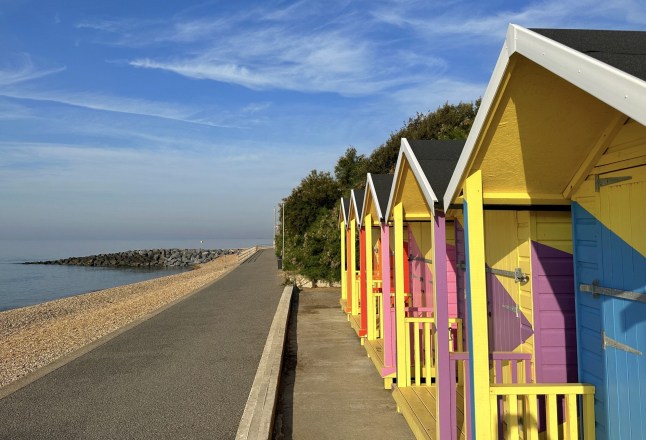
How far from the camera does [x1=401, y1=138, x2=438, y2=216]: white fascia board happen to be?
4445 millimetres

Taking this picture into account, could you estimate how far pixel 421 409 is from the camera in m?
5.54

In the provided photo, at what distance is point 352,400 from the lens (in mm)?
6684

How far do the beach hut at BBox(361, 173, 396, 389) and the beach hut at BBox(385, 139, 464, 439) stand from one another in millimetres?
362

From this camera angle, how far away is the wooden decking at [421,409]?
4934 mm

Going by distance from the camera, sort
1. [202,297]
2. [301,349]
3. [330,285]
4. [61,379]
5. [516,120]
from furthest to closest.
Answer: [330,285] → [202,297] → [301,349] → [61,379] → [516,120]

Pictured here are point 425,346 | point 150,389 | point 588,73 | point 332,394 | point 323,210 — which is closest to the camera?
point 588,73

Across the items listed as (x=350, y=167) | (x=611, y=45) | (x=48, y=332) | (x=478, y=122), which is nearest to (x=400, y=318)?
(x=478, y=122)

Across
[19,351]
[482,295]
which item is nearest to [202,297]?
[19,351]

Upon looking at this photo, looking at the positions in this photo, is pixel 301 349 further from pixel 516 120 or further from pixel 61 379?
pixel 516 120

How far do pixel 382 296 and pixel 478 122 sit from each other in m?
5.05

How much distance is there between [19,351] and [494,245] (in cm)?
1075

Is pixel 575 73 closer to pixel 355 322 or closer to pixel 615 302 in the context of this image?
pixel 615 302

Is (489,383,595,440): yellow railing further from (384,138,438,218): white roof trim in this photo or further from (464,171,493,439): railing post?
(384,138,438,218): white roof trim

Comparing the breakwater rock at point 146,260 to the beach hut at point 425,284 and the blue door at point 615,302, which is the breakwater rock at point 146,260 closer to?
the beach hut at point 425,284
